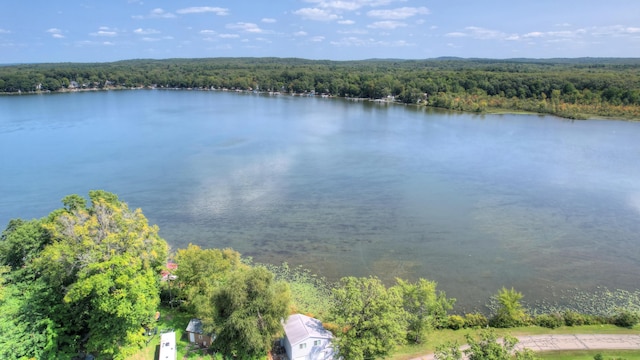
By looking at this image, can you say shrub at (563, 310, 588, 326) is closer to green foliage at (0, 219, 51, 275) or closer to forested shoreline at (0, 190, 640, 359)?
forested shoreline at (0, 190, 640, 359)

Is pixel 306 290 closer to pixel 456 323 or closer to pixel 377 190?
pixel 456 323

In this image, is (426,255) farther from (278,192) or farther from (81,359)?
(81,359)

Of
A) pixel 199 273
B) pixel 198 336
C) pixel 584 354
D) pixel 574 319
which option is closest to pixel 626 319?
pixel 574 319

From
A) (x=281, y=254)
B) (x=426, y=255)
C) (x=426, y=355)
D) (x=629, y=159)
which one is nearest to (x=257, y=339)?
(x=426, y=355)

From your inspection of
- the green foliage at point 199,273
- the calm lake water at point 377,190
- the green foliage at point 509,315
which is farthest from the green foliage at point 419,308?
the green foliage at point 199,273

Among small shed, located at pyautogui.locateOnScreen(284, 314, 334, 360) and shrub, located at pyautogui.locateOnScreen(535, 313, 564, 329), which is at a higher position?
small shed, located at pyautogui.locateOnScreen(284, 314, 334, 360)

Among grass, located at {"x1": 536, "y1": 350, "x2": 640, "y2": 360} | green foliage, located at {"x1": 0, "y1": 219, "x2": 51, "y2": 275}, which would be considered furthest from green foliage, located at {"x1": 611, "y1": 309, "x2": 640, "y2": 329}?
green foliage, located at {"x1": 0, "y1": 219, "x2": 51, "y2": 275}
